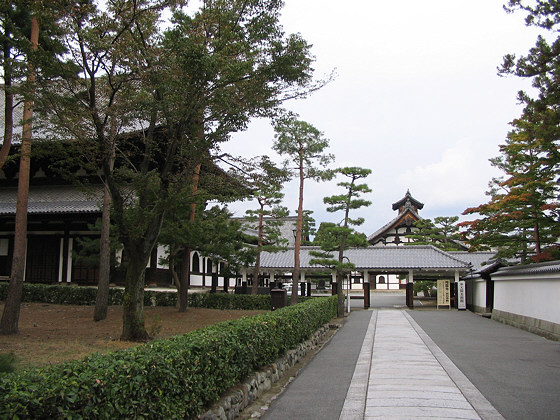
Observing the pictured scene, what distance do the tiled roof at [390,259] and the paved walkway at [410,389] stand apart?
17053 millimetres

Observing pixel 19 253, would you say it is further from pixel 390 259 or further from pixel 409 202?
pixel 409 202

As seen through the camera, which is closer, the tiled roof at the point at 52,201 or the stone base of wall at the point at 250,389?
the stone base of wall at the point at 250,389

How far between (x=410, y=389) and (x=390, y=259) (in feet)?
75.0

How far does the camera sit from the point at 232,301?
2052 cm

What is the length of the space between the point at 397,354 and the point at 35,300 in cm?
1488

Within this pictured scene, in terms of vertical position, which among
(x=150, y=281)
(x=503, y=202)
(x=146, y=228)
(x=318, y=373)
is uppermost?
(x=503, y=202)

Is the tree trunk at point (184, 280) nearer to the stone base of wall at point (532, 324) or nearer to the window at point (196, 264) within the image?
the window at point (196, 264)

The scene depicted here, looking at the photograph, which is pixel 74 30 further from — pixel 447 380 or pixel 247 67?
pixel 447 380

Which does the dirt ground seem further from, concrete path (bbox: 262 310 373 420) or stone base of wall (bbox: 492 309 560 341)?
stone base of wall (bbox: 492 309 560 341)

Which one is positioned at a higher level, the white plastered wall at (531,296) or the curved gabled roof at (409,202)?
the curved gabled roof at (409,202)

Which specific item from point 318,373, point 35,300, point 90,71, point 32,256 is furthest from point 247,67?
point 32,256

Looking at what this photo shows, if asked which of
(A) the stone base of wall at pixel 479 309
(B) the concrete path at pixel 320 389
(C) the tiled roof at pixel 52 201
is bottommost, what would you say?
(A) the stone base of wall at pixel 479 309

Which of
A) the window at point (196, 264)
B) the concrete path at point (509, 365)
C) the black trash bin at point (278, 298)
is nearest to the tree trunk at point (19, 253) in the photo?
the black trash bin at point (278, 298)

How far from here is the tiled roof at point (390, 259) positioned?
28.1m
